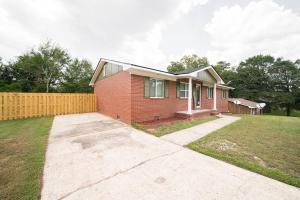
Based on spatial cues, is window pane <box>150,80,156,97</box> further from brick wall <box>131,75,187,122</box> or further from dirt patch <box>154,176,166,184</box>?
dirt patch <box>154,176,166,184</box>

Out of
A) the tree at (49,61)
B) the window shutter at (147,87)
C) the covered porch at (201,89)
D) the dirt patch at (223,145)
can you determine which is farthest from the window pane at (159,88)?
the tree at (49,61)

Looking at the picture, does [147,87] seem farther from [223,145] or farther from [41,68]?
[41,68]

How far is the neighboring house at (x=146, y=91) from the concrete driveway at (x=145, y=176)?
3.82 meters

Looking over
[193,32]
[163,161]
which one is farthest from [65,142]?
[193,32]

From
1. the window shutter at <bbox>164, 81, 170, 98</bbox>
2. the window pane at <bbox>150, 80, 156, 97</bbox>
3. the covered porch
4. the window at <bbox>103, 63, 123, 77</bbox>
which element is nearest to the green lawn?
the window pane at <bbox>150, 80, 156, 97</bbox>

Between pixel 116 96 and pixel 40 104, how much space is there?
19.9 ft

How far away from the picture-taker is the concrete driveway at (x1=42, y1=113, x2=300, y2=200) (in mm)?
2316

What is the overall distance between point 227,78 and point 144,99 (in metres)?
27.8

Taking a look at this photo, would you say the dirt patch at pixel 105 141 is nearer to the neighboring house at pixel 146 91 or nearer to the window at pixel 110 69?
the neighboring house at pixel 146 91

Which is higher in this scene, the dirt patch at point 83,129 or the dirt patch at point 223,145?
the dirt patch at point 83,129

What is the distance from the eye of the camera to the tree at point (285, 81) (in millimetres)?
25797

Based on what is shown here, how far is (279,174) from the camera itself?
2.93m

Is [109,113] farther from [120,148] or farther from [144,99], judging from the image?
[120,148]

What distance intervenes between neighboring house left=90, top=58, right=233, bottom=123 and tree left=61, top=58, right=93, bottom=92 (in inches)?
418
